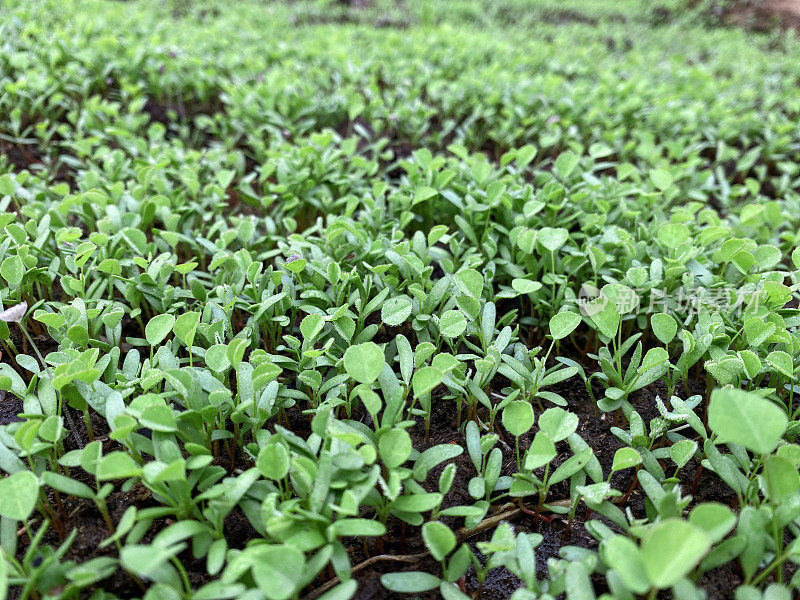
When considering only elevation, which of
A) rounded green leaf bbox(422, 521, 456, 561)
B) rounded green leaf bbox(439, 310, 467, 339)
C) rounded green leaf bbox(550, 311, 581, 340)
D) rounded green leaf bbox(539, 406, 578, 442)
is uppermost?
rounded green leaf bbox(439, 310, 467, 339)

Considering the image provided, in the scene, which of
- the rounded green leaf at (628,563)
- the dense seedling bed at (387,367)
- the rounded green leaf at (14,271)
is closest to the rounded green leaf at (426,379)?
the dense seedling bed at (387,367)

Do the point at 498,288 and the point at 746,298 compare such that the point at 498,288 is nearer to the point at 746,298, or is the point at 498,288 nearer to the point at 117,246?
the point at 746,298

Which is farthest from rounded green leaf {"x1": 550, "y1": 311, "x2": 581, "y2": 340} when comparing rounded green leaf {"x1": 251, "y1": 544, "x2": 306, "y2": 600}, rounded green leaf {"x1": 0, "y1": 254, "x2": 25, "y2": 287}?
rounded green leaf {"x1": 0, "y1": 254, "x2": 25, "y2": 287}

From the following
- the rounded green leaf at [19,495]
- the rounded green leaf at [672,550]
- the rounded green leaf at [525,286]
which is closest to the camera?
the rounded green leaf at [672,550]

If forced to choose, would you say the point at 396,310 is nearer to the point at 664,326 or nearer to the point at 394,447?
the point at 394,447

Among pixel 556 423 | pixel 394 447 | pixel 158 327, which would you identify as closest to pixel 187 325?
pixel 158 327

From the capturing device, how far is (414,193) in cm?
181

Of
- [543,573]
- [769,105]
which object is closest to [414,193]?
[543,573]

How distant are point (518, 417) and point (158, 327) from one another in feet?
2.63

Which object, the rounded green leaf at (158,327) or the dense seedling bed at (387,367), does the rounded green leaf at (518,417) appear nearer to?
the dense seedling bed at (387,367)

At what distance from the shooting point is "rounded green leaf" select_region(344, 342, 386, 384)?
1.08 meters

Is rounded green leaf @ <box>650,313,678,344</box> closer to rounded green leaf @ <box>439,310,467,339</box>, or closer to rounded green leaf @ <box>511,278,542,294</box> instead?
rounded green leaf @ <box>511,278,542,294</box>

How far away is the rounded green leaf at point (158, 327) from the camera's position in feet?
3.98

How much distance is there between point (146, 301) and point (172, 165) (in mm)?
837
